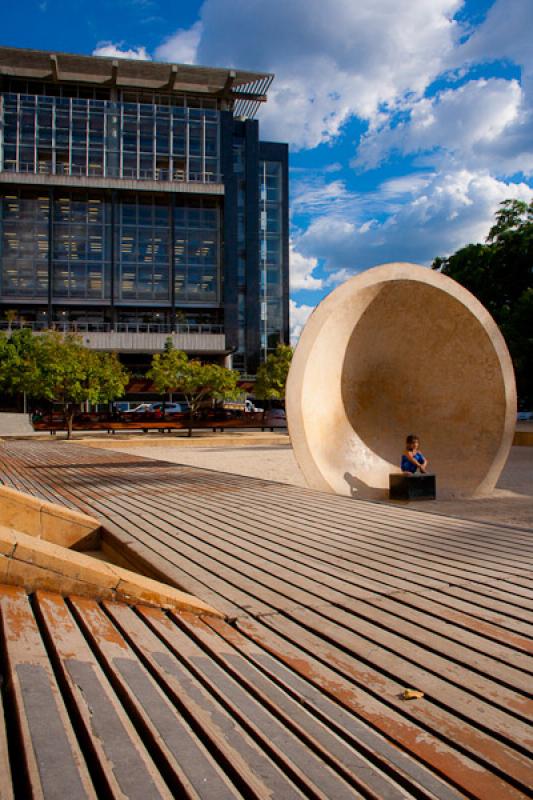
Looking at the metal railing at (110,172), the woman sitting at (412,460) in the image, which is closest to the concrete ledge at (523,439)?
the woman sitting at (412,460)

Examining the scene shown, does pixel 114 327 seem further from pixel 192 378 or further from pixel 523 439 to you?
pixel 523 439

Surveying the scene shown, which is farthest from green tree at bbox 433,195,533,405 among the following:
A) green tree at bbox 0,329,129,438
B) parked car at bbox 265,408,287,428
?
green tree at bbox 0,329,129,438

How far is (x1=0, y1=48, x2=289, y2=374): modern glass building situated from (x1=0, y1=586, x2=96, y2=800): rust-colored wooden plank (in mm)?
50482

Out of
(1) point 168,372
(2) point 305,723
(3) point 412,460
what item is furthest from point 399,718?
(1) point 168,372

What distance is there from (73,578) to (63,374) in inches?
1111

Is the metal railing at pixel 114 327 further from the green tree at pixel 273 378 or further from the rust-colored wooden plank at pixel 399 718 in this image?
the rust-colored wooden plank at pixel 399 718

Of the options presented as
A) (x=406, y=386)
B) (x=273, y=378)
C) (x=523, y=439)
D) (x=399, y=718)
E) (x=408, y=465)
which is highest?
(x=273, y=378)

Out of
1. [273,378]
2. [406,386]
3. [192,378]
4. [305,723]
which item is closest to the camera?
[305,723]

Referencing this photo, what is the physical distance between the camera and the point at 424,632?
10.3ft

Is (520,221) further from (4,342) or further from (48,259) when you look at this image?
(48,259)

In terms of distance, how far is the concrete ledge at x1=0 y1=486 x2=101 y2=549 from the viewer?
591 centimetres

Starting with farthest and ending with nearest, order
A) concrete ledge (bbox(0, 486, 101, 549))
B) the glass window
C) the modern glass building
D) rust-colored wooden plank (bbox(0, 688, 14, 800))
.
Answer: the modern glass building, the glass window, concrete ledge (bbox(0, 486, 101, 549)), rust-colored wooden plank (bbox(0, 688, 14, 800))

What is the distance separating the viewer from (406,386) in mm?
12164

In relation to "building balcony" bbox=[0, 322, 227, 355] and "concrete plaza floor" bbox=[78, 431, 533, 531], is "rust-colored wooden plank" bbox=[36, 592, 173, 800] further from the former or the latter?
"building balcony" bbox=[0, 322, 227, 355]
